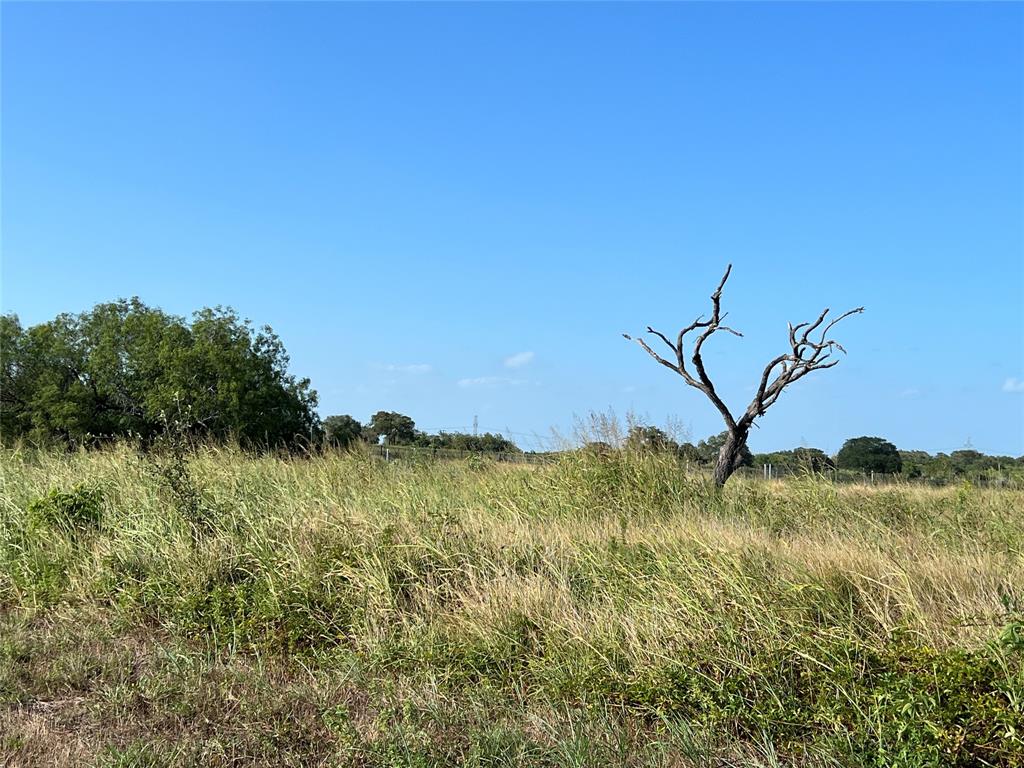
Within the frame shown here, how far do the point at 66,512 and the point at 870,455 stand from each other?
26.6 metres

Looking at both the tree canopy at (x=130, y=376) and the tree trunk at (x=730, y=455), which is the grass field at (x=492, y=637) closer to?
the tree trunk at (x=730, y=455)

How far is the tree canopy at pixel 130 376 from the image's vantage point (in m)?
32.4

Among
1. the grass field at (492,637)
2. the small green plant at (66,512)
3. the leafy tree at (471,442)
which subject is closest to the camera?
the grass field at (492,637)

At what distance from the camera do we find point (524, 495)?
884 centimetres

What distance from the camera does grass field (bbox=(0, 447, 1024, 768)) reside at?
362cm

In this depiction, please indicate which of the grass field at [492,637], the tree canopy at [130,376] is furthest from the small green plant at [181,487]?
the tree canopy at [130,376]

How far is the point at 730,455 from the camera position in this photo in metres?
10.3

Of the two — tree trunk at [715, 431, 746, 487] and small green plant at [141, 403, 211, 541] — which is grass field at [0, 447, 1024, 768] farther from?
tree trunk at [715, 431, 746, 487]

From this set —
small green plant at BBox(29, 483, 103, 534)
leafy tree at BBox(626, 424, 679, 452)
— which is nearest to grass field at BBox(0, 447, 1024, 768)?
small green plant at BBox(29, 483, 103, 534)

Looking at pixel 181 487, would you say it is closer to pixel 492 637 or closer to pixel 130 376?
pixel 492 637

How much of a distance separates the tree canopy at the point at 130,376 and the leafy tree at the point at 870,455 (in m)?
20.1

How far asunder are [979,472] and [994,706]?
12.6 meters

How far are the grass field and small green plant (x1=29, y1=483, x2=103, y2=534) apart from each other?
0.08 ft

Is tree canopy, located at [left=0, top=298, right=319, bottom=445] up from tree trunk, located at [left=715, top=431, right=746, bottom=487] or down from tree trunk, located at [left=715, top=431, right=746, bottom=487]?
up
